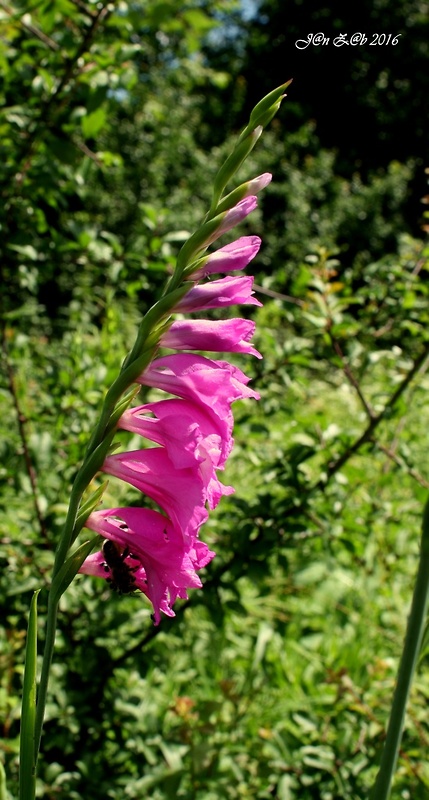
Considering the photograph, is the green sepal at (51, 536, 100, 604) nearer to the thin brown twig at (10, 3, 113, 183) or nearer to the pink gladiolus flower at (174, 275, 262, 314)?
the pink gladiolus flower at (174, 275, 262, 314)

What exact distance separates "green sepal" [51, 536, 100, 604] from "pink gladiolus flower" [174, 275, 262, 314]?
216 millimetres

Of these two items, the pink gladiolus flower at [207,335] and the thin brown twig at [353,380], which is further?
the thin brown twig at [353,380]

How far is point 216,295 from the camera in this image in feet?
1.89

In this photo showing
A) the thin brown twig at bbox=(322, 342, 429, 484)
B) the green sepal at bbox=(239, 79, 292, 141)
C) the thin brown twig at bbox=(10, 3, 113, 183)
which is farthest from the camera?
the thin brown twig at bbox=(10, 3, 113, 183)

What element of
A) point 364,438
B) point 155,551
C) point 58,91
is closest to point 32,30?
point 58,91

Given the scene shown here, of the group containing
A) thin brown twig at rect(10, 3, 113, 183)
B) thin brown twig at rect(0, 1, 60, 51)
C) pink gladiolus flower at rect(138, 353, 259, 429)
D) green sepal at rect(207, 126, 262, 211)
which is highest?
thin brown twig at rect(0, 1, 60, 51)

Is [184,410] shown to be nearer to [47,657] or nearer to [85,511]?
[85,511]

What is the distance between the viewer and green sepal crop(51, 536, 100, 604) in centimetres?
59

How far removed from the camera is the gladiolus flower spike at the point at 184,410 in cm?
54

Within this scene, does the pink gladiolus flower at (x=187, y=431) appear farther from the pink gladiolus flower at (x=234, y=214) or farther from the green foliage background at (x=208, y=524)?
the green foliage background at (x=208, y=524)

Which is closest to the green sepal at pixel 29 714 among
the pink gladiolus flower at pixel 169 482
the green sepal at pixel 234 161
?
the pink gladiolus flower at pixel 169 482

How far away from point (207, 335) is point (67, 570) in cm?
23

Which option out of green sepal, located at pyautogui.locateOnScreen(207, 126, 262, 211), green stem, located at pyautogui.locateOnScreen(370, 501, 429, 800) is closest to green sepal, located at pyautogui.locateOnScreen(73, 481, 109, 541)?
green sepal, located at pyautogui.locateOnScreen(207, 126, 262, 211)

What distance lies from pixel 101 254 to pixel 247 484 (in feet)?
3.13
